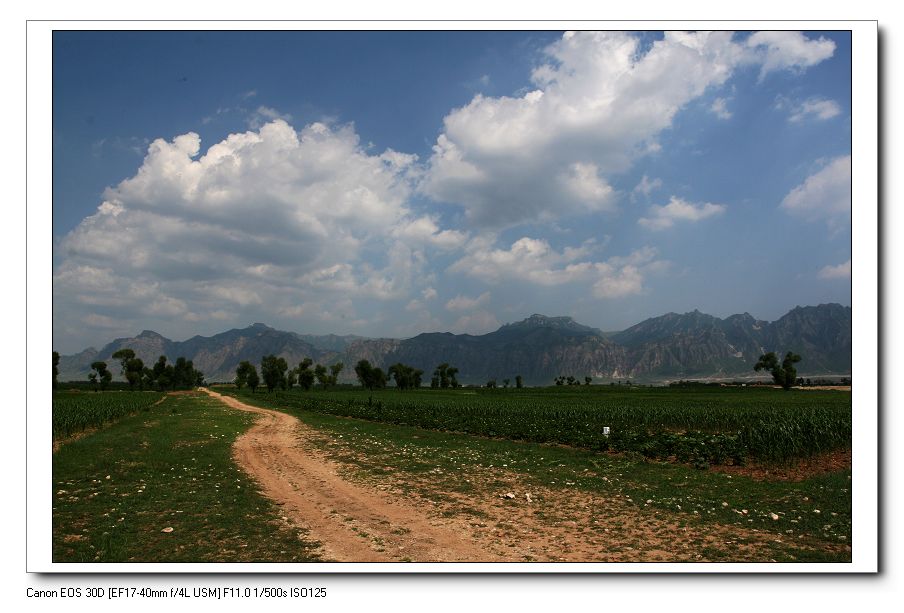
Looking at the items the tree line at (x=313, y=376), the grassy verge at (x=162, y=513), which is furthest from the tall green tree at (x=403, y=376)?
the grassy verge at (x=162, y=513)

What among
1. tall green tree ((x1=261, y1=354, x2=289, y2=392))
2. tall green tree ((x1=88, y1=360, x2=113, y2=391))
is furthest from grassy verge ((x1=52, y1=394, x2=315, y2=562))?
tall green tree ((x1=261, y1=354, x2=289, y2=392))

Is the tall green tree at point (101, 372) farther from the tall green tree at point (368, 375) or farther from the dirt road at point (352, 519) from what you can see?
the dirt road at point (352, 519)

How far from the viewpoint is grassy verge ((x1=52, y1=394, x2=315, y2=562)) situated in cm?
836

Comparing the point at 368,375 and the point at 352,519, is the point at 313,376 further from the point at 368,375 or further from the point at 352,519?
the point at 352,519

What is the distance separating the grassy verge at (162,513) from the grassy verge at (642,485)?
420 centimetres

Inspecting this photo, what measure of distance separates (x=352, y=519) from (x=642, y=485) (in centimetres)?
860

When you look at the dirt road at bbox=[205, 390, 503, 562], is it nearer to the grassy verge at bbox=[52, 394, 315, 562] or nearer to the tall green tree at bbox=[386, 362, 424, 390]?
the grassy verge at bbox=[52, 394, 315, 562]

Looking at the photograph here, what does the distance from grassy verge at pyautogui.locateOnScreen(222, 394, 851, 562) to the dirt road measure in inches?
50.3

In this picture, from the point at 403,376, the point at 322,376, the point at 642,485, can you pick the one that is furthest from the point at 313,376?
the point at 642,485

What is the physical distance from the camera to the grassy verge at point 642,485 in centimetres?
935

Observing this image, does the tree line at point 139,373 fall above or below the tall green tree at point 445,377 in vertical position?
above

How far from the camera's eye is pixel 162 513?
10.3 metres

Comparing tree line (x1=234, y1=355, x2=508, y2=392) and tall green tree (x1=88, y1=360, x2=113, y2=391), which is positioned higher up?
tall green tree (x1=88, y1=360, x2=113, y2=391)
